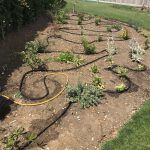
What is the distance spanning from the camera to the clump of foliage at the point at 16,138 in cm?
764

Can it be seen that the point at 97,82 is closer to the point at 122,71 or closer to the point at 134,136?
the point at 122,71

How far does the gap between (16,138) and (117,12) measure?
13.6 meters

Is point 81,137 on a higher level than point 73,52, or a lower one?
lower

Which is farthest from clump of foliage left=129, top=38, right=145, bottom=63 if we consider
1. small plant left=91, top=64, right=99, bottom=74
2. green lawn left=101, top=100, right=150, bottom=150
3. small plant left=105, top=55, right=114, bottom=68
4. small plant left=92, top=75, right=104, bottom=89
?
green lawn left=101, top=100, right=150, bottom=150

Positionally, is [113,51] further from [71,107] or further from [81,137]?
[81,137]

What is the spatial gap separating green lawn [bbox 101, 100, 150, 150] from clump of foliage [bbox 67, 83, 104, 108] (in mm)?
1147

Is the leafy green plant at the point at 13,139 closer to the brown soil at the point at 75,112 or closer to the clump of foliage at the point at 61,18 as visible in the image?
the brown soil at the point at 75,112

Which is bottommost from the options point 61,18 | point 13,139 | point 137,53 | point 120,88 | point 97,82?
point 13,139

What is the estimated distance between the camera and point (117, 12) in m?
19.8

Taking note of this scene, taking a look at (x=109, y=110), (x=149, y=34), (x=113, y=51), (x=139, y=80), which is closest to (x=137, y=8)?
(x=149, y=34)

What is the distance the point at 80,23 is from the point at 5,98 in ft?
24.9

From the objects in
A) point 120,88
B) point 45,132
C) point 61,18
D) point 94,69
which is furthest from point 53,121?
point 61,18

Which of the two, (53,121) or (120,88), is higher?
(120,88)

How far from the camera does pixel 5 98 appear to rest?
30.8 ft
